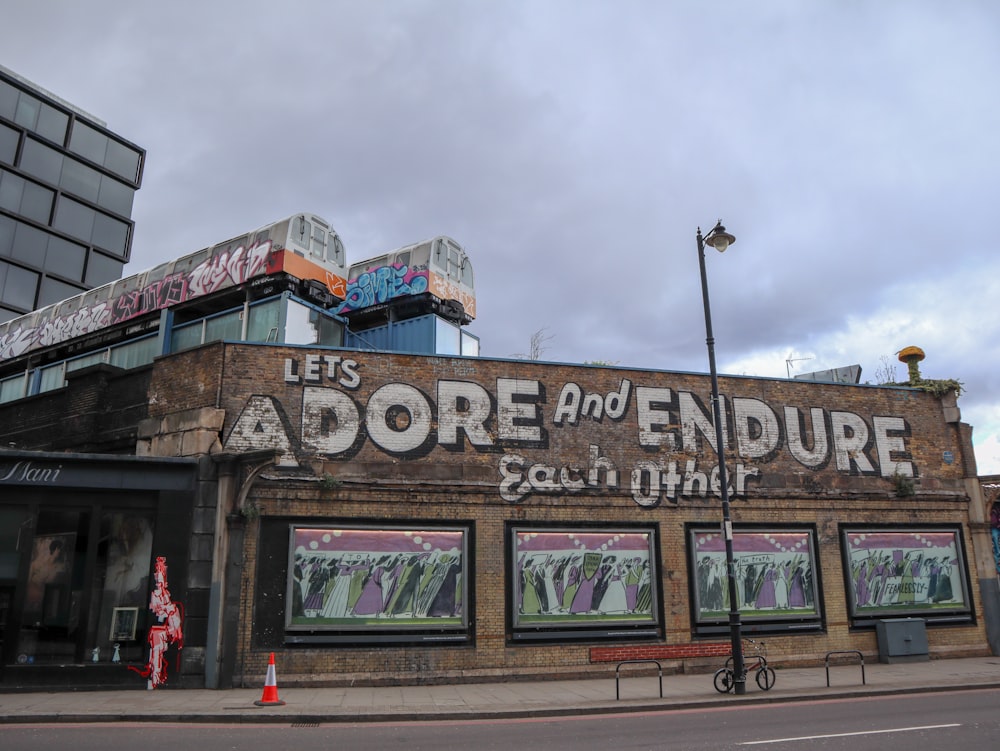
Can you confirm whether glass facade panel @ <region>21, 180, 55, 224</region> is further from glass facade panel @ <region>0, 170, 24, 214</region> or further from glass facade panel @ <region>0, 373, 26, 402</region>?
glass facade panel @ <region>0, 373, 26, 402</region>

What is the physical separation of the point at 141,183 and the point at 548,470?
61.0 metres

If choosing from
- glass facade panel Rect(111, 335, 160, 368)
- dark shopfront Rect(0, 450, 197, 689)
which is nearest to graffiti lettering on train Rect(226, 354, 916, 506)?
dark shopfront Rect(0, 450, 197, 689)

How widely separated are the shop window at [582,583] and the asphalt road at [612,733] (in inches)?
177

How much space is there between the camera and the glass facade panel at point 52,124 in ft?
191

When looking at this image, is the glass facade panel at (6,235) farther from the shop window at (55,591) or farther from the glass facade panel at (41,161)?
the shop window at (55,591)

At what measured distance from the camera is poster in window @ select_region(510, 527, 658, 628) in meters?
17.4

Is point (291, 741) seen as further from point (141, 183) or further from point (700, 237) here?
point (141, 183)

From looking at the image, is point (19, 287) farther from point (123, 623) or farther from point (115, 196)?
point (123, 623)

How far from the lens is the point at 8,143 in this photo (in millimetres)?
55625

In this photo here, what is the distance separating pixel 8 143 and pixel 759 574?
199ft

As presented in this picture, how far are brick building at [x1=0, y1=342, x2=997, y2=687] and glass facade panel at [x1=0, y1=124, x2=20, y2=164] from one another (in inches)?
1726

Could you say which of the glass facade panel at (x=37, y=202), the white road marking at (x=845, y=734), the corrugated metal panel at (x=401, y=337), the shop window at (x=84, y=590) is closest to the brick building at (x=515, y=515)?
the shop window at (x=84, y=590)

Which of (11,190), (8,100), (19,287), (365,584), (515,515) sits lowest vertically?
(365,584)

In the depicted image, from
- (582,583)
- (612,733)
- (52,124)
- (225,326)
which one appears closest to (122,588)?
(225,326)
